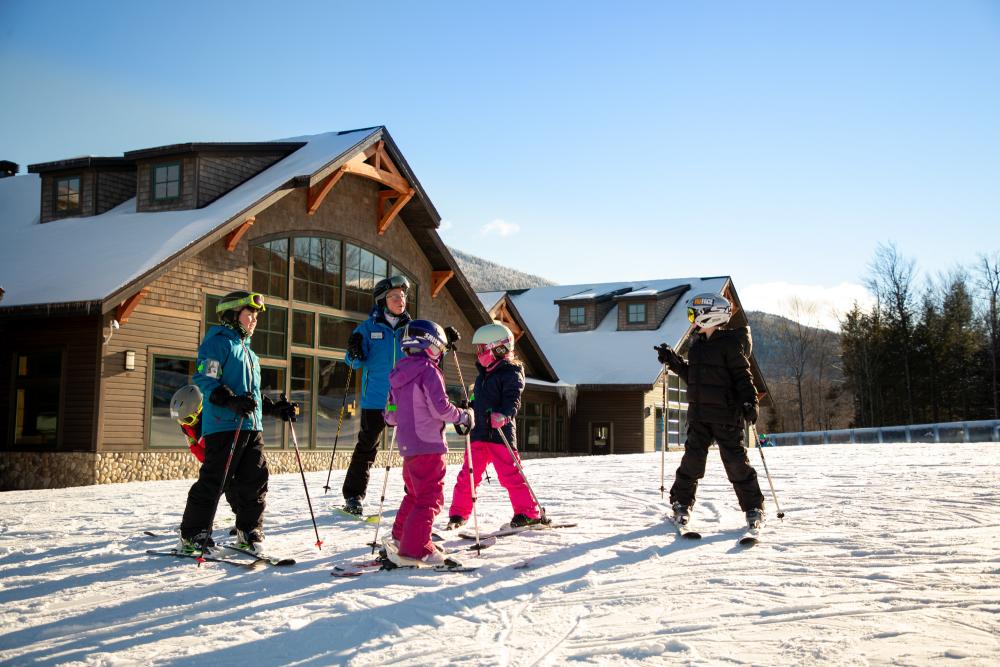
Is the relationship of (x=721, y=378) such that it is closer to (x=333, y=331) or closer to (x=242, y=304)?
(x=242, y=304)

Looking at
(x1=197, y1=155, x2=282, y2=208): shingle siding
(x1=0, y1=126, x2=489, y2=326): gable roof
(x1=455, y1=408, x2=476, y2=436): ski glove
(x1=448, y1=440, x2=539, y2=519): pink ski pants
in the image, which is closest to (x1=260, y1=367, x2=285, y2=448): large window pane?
(x1=0, y1=126, x2=489, y2=326): gable roof

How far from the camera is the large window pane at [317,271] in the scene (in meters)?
16.0

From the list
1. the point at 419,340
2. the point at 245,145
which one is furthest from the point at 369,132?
the point at 419,340

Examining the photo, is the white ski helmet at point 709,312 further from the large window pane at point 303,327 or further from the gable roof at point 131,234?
the large window pane at point 303,327

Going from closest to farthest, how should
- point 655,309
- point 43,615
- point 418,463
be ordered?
point 43,615 → point 418,463 → point 655,309

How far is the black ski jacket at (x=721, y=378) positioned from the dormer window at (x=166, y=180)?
1226 centimetres

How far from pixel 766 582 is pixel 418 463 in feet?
7.17

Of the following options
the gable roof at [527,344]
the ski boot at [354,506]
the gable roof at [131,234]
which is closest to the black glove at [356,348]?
the ski boot at [354,506]

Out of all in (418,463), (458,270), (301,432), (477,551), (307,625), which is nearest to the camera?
(307,625)

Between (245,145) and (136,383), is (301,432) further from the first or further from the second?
(245,145)

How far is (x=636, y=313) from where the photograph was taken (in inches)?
1169

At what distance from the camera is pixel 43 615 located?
170 inches

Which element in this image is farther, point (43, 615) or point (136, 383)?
point (136, 383)

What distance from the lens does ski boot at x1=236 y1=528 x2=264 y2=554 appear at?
5.52 meters
